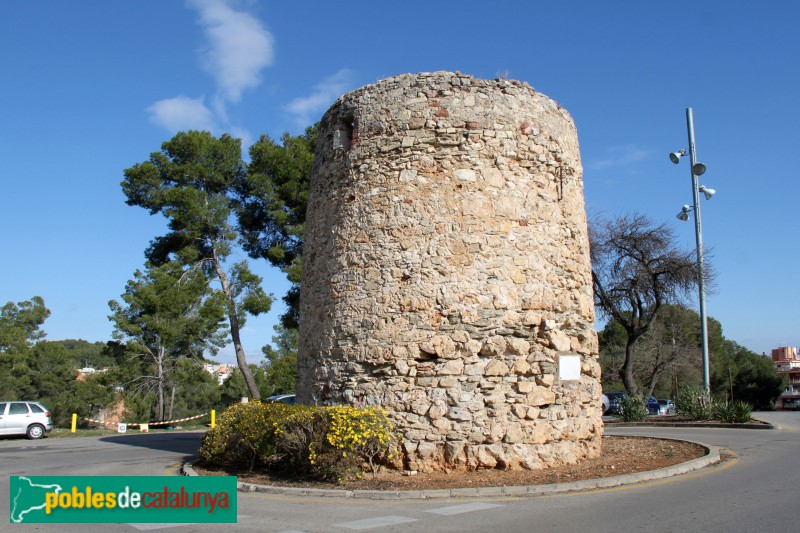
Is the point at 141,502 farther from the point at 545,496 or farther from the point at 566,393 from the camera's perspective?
the point at 566,393

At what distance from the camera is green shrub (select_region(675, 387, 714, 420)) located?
18719 mm

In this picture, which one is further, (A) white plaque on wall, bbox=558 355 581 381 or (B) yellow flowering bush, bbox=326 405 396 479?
(A) white plaque on wall, bbox=558 355 581 381

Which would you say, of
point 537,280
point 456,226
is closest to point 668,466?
point 537,280

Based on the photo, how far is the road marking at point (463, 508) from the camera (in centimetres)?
707

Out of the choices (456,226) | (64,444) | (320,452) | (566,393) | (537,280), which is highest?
(456,226)

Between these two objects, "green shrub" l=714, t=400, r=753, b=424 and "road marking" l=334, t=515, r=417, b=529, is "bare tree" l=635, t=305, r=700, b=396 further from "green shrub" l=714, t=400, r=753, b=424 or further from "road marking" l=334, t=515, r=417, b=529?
"road marking" l=334, t=515, r=417, b=529

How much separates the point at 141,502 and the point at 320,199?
5976 mm

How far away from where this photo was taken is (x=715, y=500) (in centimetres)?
729

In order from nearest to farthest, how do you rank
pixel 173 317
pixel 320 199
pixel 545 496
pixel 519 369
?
pixel 545 496 < pixel 519 369 < pixel 320 199 < pixel 173 317

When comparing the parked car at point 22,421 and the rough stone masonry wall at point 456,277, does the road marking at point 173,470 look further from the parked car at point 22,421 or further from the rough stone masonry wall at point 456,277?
the parked car at point 22,421
